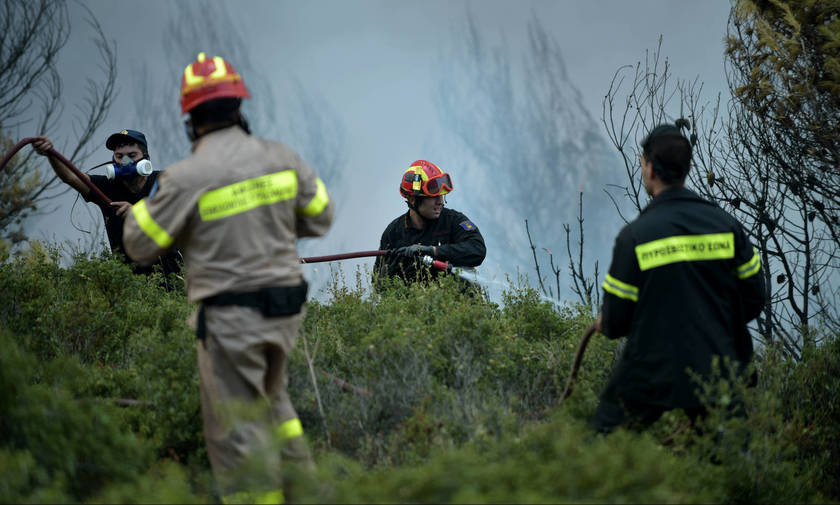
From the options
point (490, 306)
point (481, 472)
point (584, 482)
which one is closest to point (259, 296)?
point (481, 472)

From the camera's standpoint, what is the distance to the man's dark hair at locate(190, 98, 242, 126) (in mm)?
3623

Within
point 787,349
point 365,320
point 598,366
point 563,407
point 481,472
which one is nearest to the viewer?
point 481,472

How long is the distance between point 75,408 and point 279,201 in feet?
4.23

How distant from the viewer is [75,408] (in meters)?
3.48

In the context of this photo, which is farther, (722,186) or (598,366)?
(722,186)

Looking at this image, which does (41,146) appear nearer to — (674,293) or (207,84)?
(207,84)

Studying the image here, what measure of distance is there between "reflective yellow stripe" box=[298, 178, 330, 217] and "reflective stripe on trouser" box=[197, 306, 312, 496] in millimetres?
501

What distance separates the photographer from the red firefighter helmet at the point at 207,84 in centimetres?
360

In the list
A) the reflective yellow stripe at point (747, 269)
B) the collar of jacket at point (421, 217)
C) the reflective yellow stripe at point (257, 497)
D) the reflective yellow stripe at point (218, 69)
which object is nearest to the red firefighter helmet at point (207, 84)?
the reflective yellow stripe at point (218, 69)

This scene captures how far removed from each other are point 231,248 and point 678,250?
209 cm

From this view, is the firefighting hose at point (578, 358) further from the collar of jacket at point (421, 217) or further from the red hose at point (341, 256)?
the collar of jacket at point (421, 217)

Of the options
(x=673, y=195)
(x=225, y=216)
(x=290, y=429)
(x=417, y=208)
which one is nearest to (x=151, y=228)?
(x=225, y=216)

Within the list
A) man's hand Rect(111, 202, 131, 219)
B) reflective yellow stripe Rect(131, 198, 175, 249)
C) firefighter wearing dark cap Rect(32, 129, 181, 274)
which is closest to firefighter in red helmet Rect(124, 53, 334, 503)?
reflective yellow stripe Rect(131, 198, 175, 249)

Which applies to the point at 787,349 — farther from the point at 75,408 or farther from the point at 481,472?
the point at 75,408
